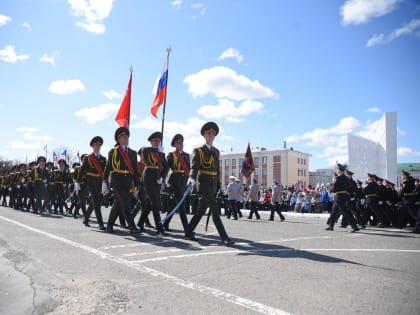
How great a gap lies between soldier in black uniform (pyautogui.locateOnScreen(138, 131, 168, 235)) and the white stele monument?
13.4m

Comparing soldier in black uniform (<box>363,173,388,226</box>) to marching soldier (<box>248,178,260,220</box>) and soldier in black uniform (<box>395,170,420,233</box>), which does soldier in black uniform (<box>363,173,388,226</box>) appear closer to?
soldier in black uniform (<box>395,170,420,233</box>)

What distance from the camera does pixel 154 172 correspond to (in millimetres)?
8984

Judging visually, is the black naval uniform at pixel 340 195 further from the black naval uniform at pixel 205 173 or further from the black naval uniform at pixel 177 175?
the black naval uniform at pixel 205 173

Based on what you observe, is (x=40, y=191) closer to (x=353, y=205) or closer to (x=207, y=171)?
(x=207, y=171)

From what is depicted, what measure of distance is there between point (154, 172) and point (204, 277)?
4.75 m

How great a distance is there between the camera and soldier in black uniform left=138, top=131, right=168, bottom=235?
865 centimetres

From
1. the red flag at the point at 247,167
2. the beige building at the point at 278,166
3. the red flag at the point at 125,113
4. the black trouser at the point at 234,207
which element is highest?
the beige building at the point at 278,166

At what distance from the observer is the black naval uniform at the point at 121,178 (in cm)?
850

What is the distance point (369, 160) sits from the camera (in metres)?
19.2

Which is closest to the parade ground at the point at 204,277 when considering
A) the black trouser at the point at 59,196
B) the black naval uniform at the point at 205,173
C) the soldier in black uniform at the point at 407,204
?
the black naval uniform at the point at 205,173

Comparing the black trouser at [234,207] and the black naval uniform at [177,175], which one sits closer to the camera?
the black naval uniform at [177,175]

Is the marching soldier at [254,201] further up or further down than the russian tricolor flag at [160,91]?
further down

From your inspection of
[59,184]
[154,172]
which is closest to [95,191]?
[154,172]

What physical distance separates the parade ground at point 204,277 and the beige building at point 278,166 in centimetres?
8324
